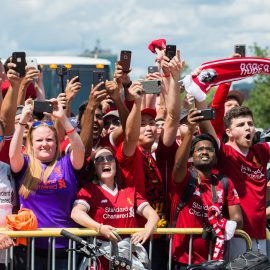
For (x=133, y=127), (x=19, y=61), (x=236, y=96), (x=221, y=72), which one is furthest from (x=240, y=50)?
(x=19, y=61)

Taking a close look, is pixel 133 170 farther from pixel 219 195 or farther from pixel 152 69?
pixel 152 69

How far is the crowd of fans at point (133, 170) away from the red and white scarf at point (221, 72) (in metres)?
0.11

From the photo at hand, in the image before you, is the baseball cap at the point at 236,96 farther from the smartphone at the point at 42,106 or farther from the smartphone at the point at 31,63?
the smartphone at the point at 42,106

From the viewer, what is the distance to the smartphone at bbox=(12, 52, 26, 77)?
888cm

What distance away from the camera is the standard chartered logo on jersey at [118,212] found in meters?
8.48

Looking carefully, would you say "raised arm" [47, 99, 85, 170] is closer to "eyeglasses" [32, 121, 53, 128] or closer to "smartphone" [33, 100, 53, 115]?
"smartphone" [33, 100, 53, 115]

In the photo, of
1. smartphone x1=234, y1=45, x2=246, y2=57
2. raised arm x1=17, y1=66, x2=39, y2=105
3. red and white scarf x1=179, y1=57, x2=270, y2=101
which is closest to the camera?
red and white scarf x1=179, y1=57, x2=270, y2=101

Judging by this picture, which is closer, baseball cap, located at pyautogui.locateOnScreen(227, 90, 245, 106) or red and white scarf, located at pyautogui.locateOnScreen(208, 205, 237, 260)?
red and white scarf, located at pyautogui.locateOnScreen(208, 205, 237, 260)

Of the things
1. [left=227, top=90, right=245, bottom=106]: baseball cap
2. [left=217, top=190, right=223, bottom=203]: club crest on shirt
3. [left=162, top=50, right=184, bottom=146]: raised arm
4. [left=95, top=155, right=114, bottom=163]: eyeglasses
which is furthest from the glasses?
[left=227, top=90, right=245, bottom=106]: baseball cap

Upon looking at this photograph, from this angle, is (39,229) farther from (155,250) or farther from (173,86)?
(173,86)

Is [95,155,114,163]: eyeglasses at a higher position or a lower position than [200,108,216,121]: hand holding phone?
lower

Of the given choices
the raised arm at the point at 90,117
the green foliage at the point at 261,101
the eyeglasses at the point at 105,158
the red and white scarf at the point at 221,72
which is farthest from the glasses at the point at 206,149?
the green foliage at the point at 261,101

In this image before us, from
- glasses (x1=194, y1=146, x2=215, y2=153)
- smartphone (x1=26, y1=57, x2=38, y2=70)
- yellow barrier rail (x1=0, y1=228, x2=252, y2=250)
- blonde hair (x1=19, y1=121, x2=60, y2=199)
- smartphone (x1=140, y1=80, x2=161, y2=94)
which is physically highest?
smartphone (x1=26, y1=57, x2=38, y2=70)

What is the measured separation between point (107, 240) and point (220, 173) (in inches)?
51.4
